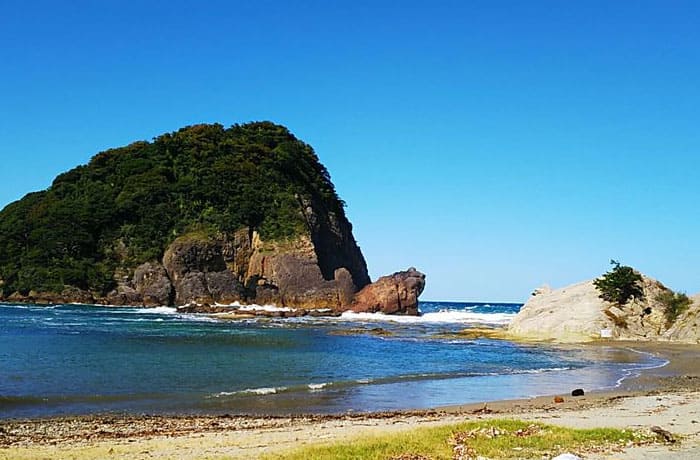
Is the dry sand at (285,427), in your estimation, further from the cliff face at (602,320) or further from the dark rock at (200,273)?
the dark rock at (200,273)

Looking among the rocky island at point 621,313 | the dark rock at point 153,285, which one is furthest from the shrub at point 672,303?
the dark rock at point 153,285

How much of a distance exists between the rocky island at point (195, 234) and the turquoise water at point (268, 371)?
43416mm

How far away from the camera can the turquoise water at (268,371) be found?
866 inches

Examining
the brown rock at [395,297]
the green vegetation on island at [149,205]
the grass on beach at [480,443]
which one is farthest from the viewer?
the green vegetation on island at [149,205]

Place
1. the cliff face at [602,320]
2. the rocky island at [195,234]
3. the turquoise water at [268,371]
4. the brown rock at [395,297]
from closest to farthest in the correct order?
1. the turquoise water at [268,371]
2. the cliff face at [602,320]
3. the brown rock at [395,297]
4. the rocky island at [195,234]

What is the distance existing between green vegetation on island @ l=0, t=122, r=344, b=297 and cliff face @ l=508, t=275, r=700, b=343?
186ft

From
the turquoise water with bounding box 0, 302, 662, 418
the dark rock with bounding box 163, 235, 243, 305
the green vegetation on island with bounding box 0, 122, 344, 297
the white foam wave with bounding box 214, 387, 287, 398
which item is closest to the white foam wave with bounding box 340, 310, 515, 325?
the dark rock with bounding box 163, 235, 243, 305

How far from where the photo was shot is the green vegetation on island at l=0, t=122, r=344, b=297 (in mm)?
103812

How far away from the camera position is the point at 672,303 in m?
47.3

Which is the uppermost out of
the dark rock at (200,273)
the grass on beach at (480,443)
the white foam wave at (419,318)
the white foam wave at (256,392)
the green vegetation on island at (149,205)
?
the green vegetation on island at (149,205)

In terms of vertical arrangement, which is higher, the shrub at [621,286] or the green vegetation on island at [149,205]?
the green vegetation on island at [149,205]

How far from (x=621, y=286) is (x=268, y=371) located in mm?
28140

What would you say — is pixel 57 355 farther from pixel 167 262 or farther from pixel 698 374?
pixel 167 262

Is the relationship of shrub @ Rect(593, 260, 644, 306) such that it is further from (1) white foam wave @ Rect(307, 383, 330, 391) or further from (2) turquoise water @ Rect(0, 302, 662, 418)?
(1) white foam wave @ Rect(307, 383, 330, 391)
